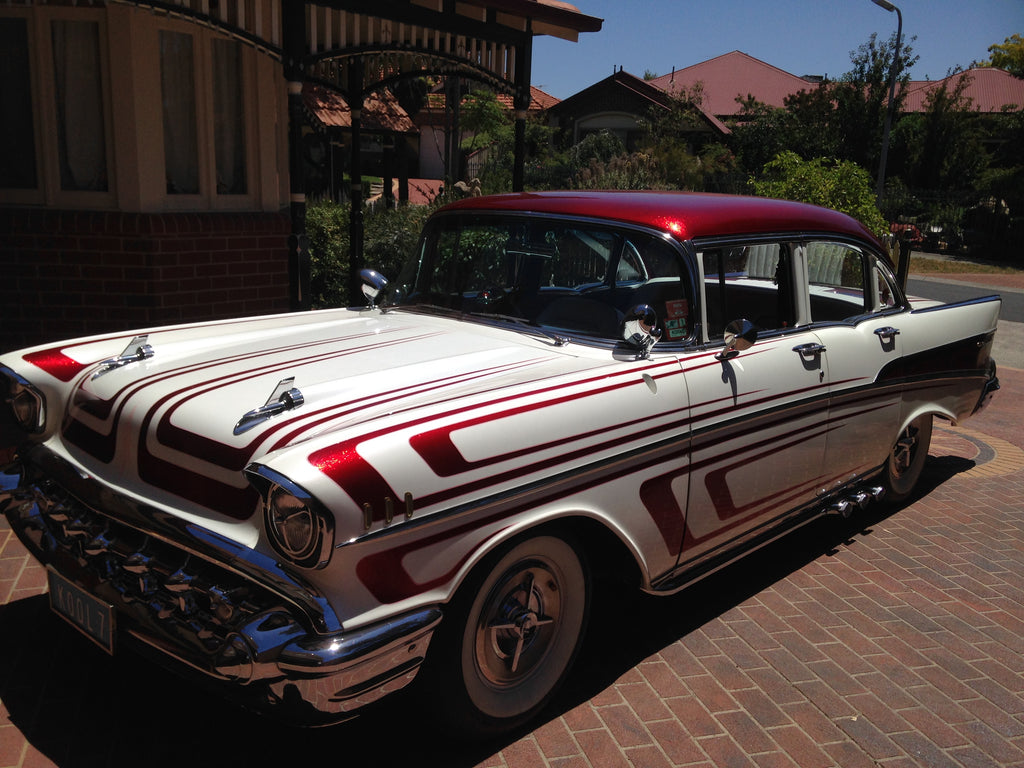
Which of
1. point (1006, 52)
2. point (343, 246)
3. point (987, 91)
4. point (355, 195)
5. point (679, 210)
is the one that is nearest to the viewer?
point (679, 210)

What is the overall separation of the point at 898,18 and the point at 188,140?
16.1 meters

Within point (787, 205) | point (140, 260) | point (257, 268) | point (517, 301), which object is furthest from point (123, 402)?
point (257, 268)

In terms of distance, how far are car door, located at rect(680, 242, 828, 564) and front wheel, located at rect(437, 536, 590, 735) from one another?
60 cm

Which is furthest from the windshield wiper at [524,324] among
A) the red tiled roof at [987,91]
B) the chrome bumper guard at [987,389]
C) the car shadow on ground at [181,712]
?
the red tiled roof at [987,91]

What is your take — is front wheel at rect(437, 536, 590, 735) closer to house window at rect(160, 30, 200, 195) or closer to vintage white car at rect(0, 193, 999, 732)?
vintage white car at rect(0, 193, 999, 732)

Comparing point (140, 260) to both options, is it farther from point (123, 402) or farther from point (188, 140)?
point (123, 402)

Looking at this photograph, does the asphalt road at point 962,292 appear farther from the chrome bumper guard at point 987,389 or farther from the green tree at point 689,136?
the chrome bumper guard at point 987,389

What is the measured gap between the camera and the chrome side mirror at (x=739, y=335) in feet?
11.6

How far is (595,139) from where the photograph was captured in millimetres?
25719

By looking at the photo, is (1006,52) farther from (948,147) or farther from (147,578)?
(147,578)

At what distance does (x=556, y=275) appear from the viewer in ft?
12.5

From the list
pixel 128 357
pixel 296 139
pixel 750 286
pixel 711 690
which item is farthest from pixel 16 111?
pixel 711 690

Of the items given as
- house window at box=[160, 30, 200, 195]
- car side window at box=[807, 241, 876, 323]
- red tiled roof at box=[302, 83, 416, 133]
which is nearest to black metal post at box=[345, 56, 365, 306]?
house window at box=[160, 30, 200, 195]

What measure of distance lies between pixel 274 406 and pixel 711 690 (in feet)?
6.42
